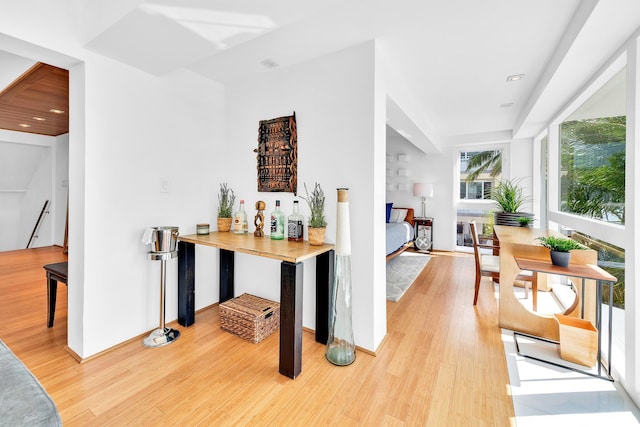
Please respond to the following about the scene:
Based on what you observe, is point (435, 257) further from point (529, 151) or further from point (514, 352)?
point (514, 352)

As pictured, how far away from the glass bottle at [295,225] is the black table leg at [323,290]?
253 millimetres

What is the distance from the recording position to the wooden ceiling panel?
8.42 ft

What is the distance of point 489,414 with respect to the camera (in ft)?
5.03

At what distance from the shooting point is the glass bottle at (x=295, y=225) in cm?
229

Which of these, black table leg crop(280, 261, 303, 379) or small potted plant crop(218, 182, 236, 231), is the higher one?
small potted plant crop(218, 182, 236, 231)

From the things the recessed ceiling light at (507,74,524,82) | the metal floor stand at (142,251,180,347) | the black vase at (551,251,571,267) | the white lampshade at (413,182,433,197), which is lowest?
the metal floor stand at (142,251,180,347)

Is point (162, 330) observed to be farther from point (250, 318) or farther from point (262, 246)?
point (262, 246)

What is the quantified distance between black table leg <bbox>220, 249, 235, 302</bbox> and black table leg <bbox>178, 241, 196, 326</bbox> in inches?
14.0

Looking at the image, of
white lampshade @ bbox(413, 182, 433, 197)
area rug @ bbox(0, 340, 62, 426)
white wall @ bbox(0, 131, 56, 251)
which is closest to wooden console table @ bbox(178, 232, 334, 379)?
area rug @ bbox(0, 340, 62, 426)

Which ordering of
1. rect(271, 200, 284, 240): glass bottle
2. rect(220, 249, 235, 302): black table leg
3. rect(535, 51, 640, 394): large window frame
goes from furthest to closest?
rect(220, 249, 235, 302): black table leg → rect(271, 200, 284, 240): glass bottle → rect(535, 51, 640, 394): large window frame

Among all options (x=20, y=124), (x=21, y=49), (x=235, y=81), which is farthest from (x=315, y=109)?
(x=20, y=124)

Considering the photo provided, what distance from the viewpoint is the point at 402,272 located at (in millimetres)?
4242

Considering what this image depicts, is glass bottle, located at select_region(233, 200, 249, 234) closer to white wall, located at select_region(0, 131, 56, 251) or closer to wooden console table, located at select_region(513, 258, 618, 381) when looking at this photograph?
wooden console table, located at select_region(513, 258, 618, 381)

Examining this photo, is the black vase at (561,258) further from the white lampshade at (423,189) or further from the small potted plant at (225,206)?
the white lampshade at (423,189)
